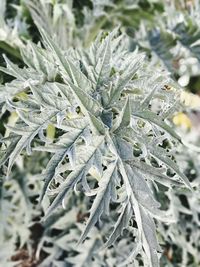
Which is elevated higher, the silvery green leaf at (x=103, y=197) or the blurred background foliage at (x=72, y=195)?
the silvery green leaf at (x=103, y=197)

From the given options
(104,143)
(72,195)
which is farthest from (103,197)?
(72,195)

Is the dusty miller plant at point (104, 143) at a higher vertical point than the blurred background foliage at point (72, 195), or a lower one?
higher

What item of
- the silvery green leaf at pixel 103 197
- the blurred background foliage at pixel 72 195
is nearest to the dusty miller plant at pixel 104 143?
the silvery green leaf at pixel 103 197

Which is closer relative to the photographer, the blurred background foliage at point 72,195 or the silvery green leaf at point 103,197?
the silvery green leaf at point 103,197

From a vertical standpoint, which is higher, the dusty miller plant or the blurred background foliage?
the dusty miller plant

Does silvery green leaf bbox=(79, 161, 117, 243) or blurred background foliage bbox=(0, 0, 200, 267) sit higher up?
silvery green leaf bbox=(79, 161, 117, 243)

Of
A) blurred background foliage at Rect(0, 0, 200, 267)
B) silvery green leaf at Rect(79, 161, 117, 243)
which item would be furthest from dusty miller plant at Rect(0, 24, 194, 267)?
blurred background foliage at Rect(0, 0, 200, 267)

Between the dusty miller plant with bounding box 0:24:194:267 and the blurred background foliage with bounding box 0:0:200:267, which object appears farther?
the blurred background foliage with bounding box 0:0:200:267

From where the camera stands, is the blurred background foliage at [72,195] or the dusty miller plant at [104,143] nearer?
the dusty miller plant at [104,143]

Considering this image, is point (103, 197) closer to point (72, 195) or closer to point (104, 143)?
point (104, 143)

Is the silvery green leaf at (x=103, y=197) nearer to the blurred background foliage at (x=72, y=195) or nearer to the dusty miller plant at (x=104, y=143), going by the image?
the dusty miller plant at (x=104, y=143)

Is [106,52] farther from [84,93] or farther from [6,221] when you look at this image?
[6,221]

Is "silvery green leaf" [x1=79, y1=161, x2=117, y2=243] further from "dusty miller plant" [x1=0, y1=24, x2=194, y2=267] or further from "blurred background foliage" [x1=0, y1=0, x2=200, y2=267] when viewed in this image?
"blurred background foliage" [x1=0, y1=0, x2=200, y2=267]
